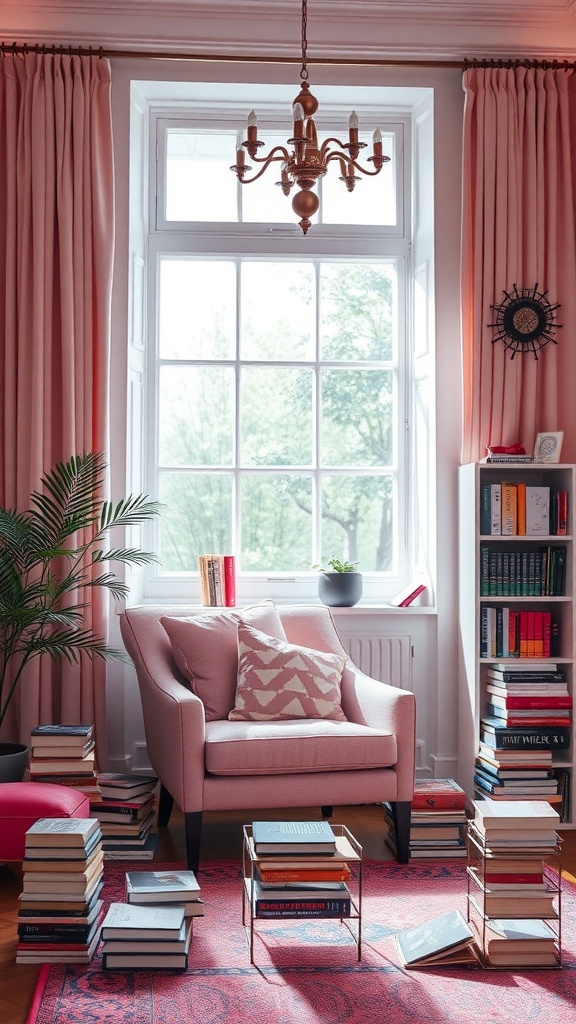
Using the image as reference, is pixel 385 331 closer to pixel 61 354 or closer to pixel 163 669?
pixel 61 354

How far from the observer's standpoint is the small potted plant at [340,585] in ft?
14.0

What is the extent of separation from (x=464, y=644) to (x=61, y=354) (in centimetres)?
210

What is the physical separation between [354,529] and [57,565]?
4.64 ft

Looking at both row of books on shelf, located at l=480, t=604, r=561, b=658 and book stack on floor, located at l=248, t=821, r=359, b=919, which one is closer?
book stack on floor, located at l=248, t=821, r=359, b=919

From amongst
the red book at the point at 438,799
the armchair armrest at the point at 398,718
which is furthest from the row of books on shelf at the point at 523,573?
the red book at the point at 438,799

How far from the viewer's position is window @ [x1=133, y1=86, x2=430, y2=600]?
Result: 460 centimetres

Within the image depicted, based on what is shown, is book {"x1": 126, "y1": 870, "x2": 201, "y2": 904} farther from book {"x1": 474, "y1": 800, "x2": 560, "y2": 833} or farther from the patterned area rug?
book {"x1": 474, "y1": 800, "x2": 560, "y2": 833}

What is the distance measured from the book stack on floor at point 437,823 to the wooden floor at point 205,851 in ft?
0.44

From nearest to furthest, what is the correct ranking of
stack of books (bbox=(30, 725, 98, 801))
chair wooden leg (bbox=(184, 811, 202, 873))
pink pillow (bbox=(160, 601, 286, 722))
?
chair wooden leg (bbox=(184, 811, 202, 873)) → stack of books (bbox=(30, 725, 98, 801)) → pink pillow (bbox=(160, 601, 286, 722))

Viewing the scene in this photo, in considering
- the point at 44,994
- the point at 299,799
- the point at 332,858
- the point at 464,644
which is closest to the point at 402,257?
the point at 464,644

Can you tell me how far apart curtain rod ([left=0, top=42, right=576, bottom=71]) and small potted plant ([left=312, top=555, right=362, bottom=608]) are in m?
2.19

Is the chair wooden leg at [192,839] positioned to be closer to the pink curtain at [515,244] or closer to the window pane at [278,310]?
the pink curtain at [515,244]

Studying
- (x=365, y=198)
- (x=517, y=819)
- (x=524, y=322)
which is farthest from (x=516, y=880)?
(x=365, y=198)

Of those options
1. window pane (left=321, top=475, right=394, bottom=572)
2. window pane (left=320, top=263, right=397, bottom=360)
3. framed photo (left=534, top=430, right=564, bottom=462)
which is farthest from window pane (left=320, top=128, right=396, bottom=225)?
framed photo (left=534, top=430, right=564, bottom=462)
